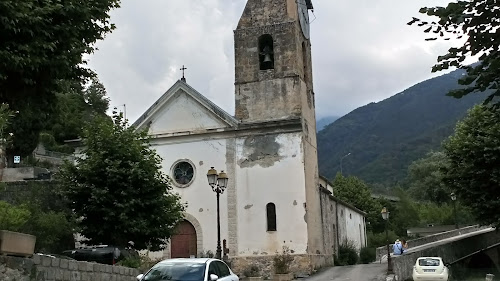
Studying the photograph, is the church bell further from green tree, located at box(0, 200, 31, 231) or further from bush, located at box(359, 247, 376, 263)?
green tree, located at box(0, 200, 31, 231)

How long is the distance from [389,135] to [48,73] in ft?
628

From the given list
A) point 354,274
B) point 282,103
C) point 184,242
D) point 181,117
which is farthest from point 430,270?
point 181,117

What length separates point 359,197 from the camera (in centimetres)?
6291

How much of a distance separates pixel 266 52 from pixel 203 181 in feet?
25.5

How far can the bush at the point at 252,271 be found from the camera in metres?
26.8

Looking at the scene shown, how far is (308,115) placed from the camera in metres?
30.0

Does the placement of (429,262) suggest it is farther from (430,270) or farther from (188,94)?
Answer: (188,94)

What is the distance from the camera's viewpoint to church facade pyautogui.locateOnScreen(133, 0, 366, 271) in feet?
89.8

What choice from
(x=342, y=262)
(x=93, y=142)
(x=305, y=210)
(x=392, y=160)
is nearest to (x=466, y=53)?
(x=93, y=142)

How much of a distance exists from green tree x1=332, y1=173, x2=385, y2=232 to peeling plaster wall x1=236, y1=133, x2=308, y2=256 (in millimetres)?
35363

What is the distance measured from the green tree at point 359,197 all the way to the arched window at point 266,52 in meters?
35.1

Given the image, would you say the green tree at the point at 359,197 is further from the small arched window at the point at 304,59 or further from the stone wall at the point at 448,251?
the small arched window at the point at 304,59

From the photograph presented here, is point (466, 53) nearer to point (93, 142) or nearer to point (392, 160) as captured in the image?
point (93, 142)

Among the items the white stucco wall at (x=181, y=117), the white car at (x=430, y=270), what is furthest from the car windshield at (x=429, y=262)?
the white stucco wall at (x=181, y=117)
